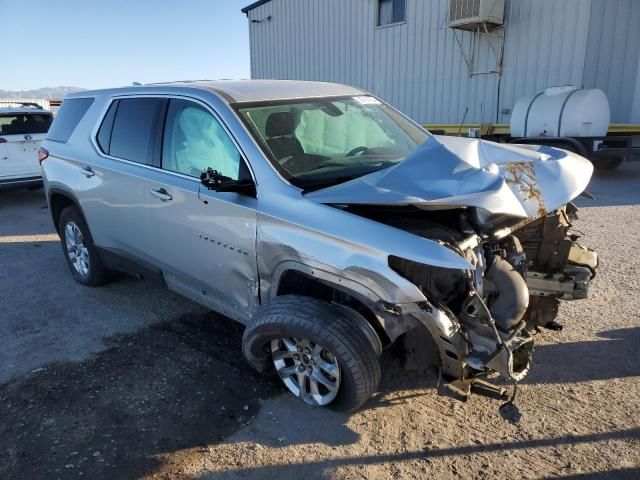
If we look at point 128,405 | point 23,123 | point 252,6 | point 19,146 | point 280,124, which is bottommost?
point 128,405

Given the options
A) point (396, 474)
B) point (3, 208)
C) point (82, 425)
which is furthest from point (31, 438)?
point (3, 208)

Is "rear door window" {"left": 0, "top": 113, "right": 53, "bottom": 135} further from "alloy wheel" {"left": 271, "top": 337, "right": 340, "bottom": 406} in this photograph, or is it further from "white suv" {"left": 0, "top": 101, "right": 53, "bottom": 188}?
"alloy wheel" {"left": 271, "top": 337, "right": 340, "bottom": 406}

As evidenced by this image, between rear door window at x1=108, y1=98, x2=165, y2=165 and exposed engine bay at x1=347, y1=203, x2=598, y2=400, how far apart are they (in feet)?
6.28

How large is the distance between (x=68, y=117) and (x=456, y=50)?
A: 11.0m

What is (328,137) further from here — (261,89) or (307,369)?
(307,369)

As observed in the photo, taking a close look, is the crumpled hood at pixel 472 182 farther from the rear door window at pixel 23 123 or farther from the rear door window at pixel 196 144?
the rear door window at pixel 23 123

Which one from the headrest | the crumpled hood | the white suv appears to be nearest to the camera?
the crumpled hood

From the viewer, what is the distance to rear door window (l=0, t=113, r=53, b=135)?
8.71 meters

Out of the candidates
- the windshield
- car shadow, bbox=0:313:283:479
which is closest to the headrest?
the windshield

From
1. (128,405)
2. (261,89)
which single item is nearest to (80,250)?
(128,405)

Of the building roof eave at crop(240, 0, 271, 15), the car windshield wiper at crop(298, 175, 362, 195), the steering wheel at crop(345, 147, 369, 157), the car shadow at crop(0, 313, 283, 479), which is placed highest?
the building roof eave at crop(240, 0, 271, 15)

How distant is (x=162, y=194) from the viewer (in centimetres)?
362

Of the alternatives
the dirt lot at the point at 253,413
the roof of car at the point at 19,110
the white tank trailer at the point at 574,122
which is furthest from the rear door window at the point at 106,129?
the white tank trailer at the point at 574,122

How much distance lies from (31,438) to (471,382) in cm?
248
